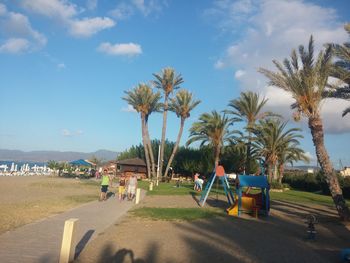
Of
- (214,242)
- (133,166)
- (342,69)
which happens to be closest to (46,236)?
(214,242)

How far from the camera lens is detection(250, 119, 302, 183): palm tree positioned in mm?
35438

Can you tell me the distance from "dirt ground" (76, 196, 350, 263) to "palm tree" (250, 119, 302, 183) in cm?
2174

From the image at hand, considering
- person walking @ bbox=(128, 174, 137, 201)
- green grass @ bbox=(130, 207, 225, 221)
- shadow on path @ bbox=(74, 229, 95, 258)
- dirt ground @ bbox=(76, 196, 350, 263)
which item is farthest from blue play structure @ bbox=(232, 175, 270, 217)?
shadow on path @ bbox=(74, 229, 95, 258)

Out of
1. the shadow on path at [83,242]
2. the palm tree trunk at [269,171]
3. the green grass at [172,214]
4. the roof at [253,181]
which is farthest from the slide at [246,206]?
the palm tree trunk at [269,171]

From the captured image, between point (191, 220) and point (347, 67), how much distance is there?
10083 mm

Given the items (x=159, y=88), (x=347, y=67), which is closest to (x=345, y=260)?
(x=347, y=67)

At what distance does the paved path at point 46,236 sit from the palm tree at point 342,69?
10804 millimetres

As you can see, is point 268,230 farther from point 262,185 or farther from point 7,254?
point 7,254

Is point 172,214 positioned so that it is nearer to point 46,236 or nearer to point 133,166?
point 46,236

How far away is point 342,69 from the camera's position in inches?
669

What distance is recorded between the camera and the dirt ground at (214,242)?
25.8 ft

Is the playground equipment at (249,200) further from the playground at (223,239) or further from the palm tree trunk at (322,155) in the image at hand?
the palm tree trunk at (322,155)

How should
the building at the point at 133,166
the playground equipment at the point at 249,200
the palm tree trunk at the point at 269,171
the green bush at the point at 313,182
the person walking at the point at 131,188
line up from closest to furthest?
the playground equipment at the point at 249,200 → the person walking at the point at 131,188 → the palm tree trunk at the point at 269,171 → the green bush at the point at 313,182 → the building at the point at 133,166

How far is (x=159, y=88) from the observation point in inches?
1891
